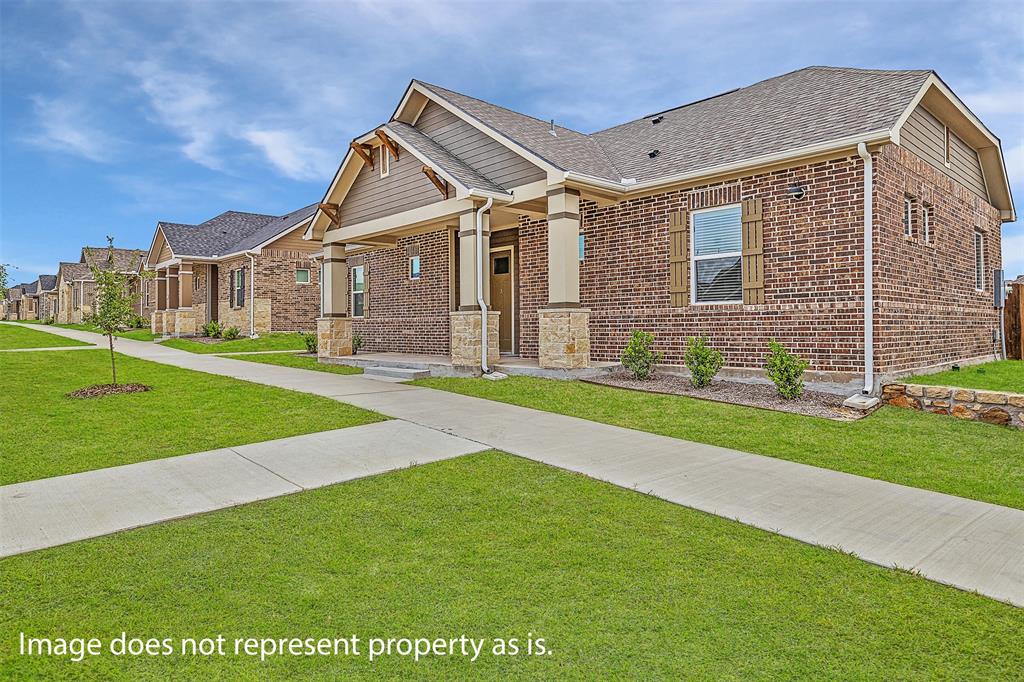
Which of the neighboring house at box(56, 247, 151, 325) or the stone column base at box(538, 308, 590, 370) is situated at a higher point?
the neighboring house at box(56, 247, 151, 325)

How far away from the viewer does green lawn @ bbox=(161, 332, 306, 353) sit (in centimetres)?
2075

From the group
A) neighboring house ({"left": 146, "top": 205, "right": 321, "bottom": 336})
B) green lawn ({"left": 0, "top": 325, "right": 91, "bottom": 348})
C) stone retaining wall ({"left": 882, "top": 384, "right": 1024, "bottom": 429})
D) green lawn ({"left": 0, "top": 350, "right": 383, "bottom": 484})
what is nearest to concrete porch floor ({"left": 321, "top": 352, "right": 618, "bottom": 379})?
green lawn ({"left": 0, "top": 350, "right": 383, "bottom": 484})

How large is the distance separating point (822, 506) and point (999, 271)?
1357 centimetres

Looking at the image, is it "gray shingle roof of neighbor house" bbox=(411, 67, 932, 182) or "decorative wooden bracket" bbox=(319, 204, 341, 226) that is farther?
"decorative wooden bracket" bbox=(319, 204, 341, 226)

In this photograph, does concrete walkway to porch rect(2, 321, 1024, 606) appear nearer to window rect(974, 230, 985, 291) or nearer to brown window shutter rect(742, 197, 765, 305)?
brown window shutter rect(742, 197, 765, 305)

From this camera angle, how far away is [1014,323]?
14352mm

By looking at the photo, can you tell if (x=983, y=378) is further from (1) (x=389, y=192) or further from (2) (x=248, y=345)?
(2) (x=248, y=345)

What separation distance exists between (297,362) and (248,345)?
7.11 meters

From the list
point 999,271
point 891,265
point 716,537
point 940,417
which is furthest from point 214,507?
point 999,271

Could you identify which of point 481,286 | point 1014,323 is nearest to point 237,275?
point 481,286

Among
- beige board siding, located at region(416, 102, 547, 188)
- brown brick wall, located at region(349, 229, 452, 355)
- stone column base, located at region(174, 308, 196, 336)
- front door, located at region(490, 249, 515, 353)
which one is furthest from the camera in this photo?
stone column base, located at region(174, 308, 196, 336)

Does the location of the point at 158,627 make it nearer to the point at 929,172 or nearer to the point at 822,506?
the point at 822,506

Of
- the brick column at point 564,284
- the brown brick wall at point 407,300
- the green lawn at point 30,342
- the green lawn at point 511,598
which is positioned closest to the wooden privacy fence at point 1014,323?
the brick column at point 564,284

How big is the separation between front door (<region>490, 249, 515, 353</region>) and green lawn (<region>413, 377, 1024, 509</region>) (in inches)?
199
